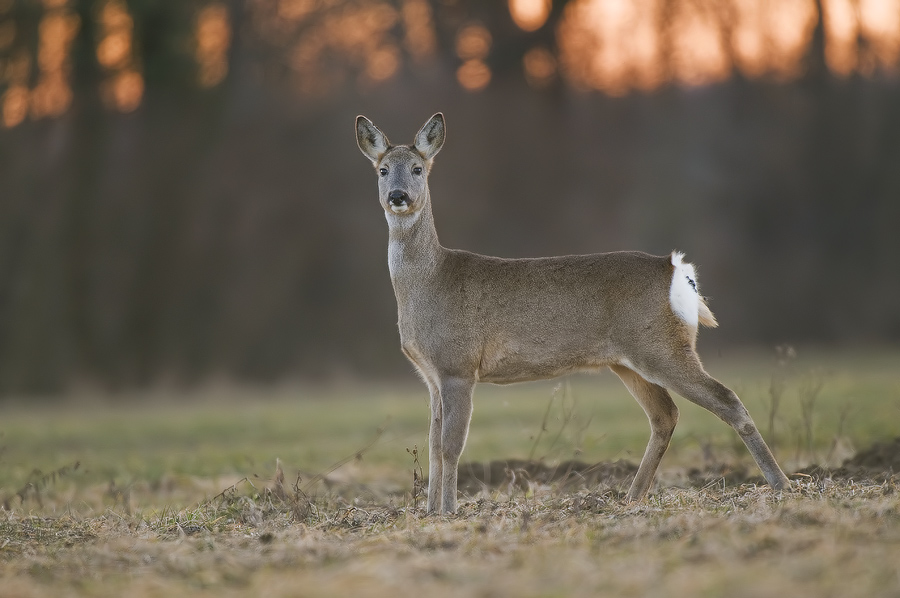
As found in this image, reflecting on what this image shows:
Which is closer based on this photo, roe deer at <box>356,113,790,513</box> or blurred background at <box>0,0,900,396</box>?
roe deer at <box>356,113,790,513</box>

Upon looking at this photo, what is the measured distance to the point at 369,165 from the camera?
1171 inches

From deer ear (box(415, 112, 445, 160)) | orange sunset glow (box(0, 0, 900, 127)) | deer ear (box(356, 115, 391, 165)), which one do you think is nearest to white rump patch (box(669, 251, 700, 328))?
deer ear (box(415, 112, 445, 160))

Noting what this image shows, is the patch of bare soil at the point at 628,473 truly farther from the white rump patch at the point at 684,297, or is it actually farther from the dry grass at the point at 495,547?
the white rump patch at the point at 684,297

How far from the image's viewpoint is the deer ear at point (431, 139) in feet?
28.3

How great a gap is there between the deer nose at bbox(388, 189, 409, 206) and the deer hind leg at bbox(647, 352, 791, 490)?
224 centimetres

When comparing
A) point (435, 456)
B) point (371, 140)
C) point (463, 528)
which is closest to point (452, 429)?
point (435, 456)

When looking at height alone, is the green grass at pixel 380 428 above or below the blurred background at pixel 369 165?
below

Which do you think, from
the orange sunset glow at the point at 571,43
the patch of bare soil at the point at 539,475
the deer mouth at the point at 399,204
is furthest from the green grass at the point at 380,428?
the orange sunset glow at the point at 571,43

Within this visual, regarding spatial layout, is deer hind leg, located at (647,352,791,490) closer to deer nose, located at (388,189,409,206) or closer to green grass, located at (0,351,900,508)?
green grass, located at (0,351,900,508)

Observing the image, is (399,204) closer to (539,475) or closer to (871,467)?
(539,475)

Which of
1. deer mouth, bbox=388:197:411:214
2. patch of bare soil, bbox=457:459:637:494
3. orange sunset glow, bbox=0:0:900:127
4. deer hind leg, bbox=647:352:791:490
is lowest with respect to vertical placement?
patch of bare soil, bbox=457:459:637:494

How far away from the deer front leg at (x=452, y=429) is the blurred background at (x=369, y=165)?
68.0 ft

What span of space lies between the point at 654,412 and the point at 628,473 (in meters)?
1.37

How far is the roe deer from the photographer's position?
7.48 m
